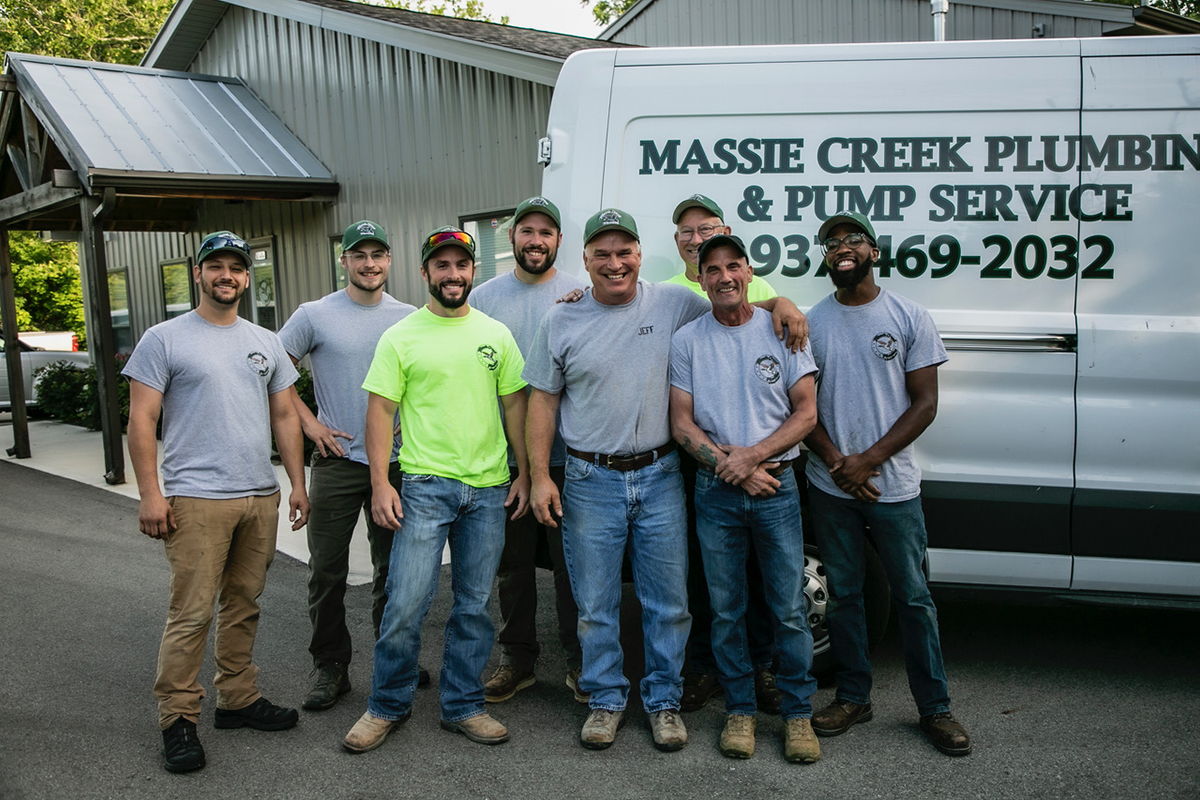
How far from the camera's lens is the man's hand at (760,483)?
3193 millimetres

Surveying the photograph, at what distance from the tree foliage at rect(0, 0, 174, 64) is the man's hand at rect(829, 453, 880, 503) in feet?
94.0

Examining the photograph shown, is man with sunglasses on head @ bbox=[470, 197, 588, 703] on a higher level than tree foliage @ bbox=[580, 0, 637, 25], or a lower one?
lower

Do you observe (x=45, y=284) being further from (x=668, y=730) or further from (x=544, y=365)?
(x=668, y=730)

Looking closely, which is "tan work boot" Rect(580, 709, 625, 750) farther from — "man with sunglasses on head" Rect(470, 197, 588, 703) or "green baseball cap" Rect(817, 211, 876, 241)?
"green baseball cap" Rect(817, 211, 876, 241)

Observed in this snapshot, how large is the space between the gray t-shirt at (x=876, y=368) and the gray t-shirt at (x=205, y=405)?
A: 2120 millimetres

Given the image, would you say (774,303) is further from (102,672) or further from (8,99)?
(8,99)

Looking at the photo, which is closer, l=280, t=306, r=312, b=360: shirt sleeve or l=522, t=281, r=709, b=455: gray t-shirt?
l=522, t=281, r=709, b=455: gray t-shirt

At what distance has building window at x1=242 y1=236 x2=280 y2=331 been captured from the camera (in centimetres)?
1191

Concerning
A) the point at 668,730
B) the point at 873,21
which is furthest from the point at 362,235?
the point at 873,21

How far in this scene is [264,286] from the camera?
12.2 meters

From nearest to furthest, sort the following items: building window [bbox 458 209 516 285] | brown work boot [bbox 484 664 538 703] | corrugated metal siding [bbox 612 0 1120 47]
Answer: brown work boot [bbox 484 664 538 703], building window [bbox 458 209 516 285], corrugated metal siding [bbox 612 0 1120 47]

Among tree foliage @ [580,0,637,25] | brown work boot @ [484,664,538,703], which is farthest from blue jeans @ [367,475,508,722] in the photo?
tree foliage @ [580,0,637,25]

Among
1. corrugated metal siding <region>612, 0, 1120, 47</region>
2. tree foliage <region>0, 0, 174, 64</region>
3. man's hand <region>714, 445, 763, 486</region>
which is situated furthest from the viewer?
tree foliage <region>0, 0, 174, 64</region>

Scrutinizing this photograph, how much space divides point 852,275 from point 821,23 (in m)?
9.25
